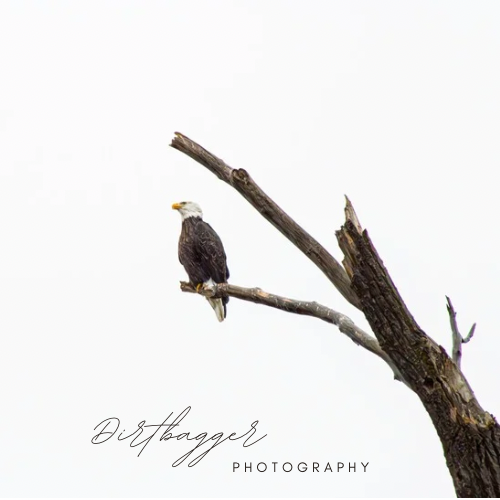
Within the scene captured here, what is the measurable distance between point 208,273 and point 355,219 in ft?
14.8

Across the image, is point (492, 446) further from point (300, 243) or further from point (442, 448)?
point (300, 243)

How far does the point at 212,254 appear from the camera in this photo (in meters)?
8.30

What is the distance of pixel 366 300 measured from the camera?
4012 millimetres

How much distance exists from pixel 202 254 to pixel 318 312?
3469mm

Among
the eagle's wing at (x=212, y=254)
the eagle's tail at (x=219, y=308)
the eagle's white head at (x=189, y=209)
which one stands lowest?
the eagle's tail at (x=219, y=308)

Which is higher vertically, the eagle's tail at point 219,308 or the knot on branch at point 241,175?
the eagle's tail at point 219,308

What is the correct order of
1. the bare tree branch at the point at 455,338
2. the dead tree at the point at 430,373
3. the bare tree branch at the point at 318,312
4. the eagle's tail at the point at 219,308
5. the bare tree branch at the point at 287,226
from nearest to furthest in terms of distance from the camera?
the dead tree at the point at 430,373 → the bare tree branch at the point at 455,338 → the bare tree branch at the point at 287,226 → the bare tree branch at the point at 318,312 → the eagle's tail at the point at 219,308

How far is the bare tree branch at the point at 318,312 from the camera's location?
475 centimetres

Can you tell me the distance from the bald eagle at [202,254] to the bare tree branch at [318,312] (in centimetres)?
271

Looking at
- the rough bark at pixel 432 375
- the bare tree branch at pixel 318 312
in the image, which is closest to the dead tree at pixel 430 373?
the rough bark at pixel 432 375

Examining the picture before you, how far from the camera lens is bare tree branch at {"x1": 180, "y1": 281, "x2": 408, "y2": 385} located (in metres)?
4.75

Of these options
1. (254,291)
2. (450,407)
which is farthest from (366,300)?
(254,291)

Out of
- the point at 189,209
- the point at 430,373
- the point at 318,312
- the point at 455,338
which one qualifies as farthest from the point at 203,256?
the point at 430,373

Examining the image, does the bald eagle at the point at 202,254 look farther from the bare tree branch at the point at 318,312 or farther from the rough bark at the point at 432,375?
the rough bark at the point at 432,375
